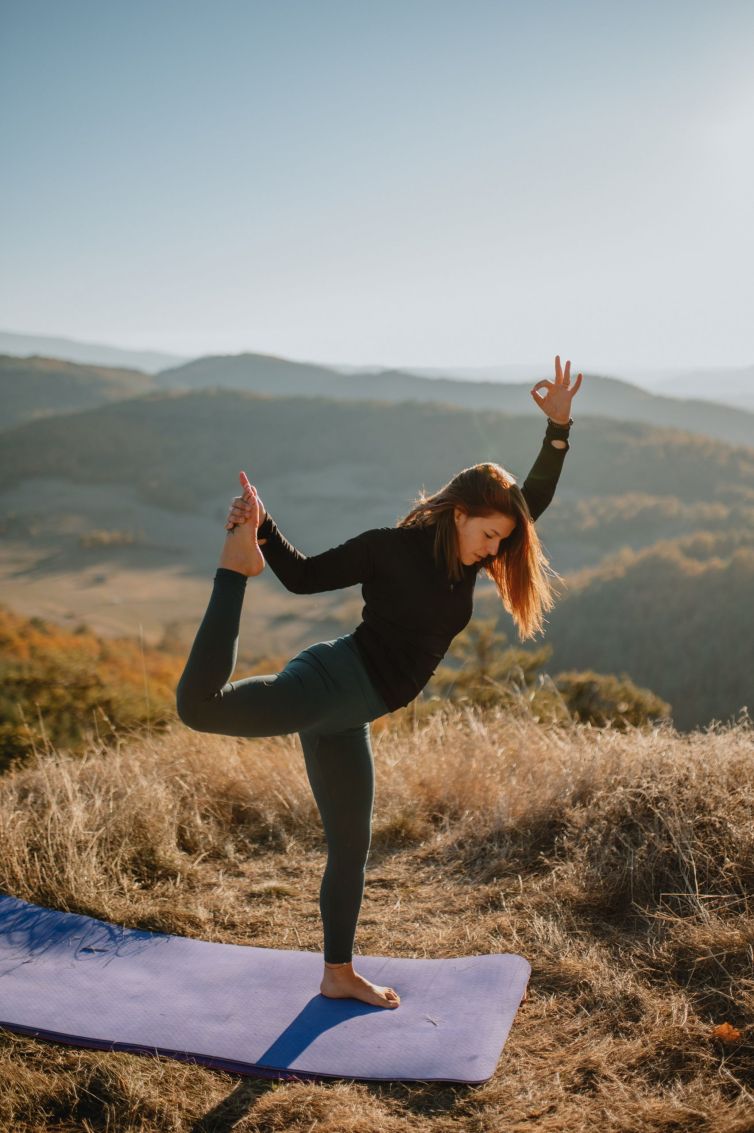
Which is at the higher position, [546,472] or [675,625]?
[546,472]

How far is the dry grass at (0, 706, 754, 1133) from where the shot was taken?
197 cm

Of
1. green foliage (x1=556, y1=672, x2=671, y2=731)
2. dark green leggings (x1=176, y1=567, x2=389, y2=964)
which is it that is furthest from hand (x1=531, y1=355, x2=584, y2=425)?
green foliage (x1=556, y1=672, x2=671, y2=731)

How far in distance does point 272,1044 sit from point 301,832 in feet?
5.17

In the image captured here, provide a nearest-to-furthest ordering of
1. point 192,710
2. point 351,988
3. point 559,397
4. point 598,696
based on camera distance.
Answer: point 192,710 → point 351,988 → point 559,397 → point 598,696

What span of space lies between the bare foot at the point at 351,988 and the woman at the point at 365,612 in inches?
3.0

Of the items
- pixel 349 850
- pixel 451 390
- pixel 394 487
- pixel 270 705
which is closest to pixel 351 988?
pixel 349 850

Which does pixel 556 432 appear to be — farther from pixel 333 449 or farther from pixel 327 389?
pixel 327 389

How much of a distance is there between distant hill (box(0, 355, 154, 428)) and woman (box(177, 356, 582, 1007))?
66539 millimetres

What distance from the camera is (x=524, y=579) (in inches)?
90.6

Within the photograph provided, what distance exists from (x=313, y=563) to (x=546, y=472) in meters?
0.77

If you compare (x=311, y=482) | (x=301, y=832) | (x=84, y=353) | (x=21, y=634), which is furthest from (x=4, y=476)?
(x=84, y=353)

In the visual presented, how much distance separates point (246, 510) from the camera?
196 centimetres

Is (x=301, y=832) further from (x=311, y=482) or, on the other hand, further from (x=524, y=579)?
(x=311, y=482)

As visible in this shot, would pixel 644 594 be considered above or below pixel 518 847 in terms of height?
below
